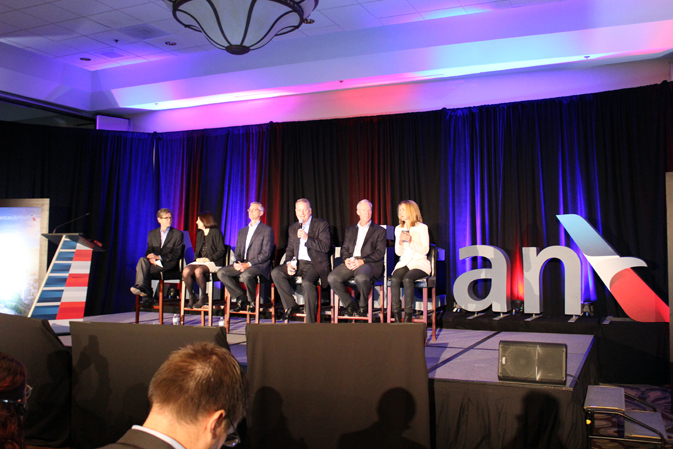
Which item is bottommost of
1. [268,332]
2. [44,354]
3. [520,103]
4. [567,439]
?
[567,439]

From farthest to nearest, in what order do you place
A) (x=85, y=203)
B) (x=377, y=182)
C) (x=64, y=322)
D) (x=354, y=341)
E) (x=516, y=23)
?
(x=85, y=203)
(x=377, y=182)
(x=516, y=23)
(x=64, y=322)
(x=354, y=341)

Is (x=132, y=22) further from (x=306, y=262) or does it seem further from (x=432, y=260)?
(x=432, y=260)

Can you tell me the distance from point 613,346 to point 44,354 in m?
4.35

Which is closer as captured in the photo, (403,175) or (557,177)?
(557,177)

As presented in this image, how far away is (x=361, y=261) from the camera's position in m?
4.83

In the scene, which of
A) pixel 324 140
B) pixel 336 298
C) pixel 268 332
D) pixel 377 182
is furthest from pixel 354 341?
pixel 324 140

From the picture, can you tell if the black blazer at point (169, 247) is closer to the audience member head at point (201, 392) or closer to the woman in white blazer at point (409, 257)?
the woman in white blazer at point (409, 257)

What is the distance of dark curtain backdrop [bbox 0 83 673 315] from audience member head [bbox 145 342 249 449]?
4.83m

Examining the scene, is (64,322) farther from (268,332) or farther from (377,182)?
(377,182)

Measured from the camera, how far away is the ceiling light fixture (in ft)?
11.9

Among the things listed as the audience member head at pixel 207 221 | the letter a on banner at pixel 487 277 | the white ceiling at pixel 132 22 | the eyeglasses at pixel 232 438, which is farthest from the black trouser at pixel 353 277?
the eyeglasses at pixel 232 438

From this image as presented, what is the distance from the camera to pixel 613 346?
181 inches

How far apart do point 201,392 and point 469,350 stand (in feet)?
9.85

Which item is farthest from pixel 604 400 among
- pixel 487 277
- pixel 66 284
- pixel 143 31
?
pixel 143 31
